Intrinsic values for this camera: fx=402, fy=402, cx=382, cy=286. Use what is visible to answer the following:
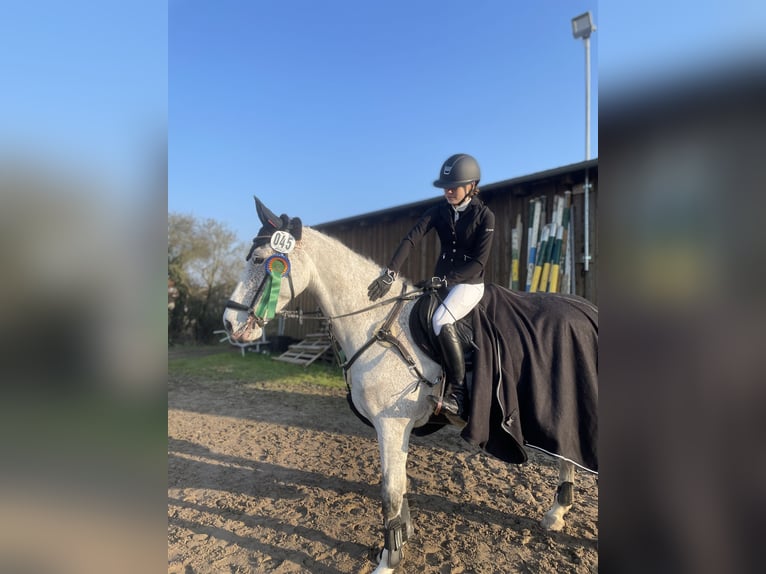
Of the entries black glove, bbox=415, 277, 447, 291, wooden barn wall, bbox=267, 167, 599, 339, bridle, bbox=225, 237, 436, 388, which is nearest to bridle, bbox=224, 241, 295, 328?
bridle, bbox=225, 237, 436, 388

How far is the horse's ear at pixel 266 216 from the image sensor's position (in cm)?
285

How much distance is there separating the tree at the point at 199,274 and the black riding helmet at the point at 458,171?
16.4m

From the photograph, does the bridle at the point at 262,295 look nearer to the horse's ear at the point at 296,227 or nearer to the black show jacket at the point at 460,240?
the horse's ear at the point at 296,227

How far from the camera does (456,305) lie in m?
2.74

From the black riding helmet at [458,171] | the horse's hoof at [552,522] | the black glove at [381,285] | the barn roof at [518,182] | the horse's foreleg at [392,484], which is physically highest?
the barn roof at [518,182]

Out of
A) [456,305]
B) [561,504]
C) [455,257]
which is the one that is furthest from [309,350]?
[456,305]

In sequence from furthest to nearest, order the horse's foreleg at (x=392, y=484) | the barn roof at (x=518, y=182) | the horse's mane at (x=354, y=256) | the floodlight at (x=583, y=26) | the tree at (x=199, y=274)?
the tree at (x=199, y=274), the floodlight at (x=583, y=26), the barn roof at (x=518, y=182), the horse's mane at (x=354, y=256), the horse's foreleg at (x=392, y=484)

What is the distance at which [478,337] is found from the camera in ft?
8.85

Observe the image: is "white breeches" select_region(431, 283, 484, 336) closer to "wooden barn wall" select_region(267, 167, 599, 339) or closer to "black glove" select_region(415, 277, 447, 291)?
"black glove" select_region(415, 277, 447, 291)

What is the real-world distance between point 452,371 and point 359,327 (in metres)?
0.71

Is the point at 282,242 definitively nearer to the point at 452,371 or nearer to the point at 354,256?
the point at 354,256

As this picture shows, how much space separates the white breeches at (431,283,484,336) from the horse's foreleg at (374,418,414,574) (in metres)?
0.73

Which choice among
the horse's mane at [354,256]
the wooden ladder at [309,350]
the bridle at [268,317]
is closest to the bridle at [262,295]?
the bridle at [268,317]

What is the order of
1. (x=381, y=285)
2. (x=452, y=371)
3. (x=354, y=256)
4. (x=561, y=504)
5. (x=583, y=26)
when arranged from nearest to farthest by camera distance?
(x=452, y=371) < (x=381, y=285) < (x=354, y=256) < (x=561, y=504) < (x=583, y=26)
